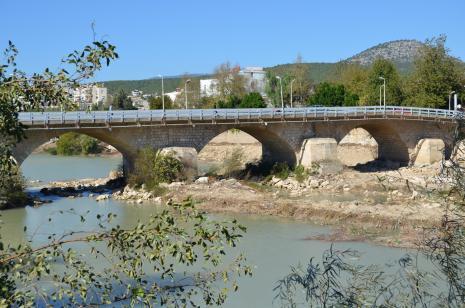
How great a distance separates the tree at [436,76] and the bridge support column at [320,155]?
15.3 metres

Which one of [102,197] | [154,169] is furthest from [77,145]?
[102,197]

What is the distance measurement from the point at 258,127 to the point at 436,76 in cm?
1853

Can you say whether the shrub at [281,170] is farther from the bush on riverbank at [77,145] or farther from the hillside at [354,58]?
the hillside at [354,58]

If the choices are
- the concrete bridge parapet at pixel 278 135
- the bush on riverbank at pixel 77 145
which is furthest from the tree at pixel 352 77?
the bush on riverbank at pixel 77 145

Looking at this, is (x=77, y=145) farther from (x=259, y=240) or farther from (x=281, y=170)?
(x=259, y=240)

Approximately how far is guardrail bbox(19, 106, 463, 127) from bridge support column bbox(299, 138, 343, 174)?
1.28 m

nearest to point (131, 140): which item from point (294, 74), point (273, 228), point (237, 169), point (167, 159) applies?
point (167, 159)

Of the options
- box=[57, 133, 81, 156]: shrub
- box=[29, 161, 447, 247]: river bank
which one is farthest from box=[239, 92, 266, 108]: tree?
box=[29, 161, 447, 247]: river bank

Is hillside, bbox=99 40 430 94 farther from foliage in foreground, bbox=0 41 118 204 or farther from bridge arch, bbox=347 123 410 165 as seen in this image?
foliage in foreground, bbox=0 41 118 204

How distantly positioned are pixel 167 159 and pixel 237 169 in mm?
5438

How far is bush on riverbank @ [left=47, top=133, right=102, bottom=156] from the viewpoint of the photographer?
173 feet

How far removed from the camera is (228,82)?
60.8m

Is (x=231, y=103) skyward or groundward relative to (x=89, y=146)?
skyward

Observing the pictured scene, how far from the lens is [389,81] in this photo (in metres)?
49.7
